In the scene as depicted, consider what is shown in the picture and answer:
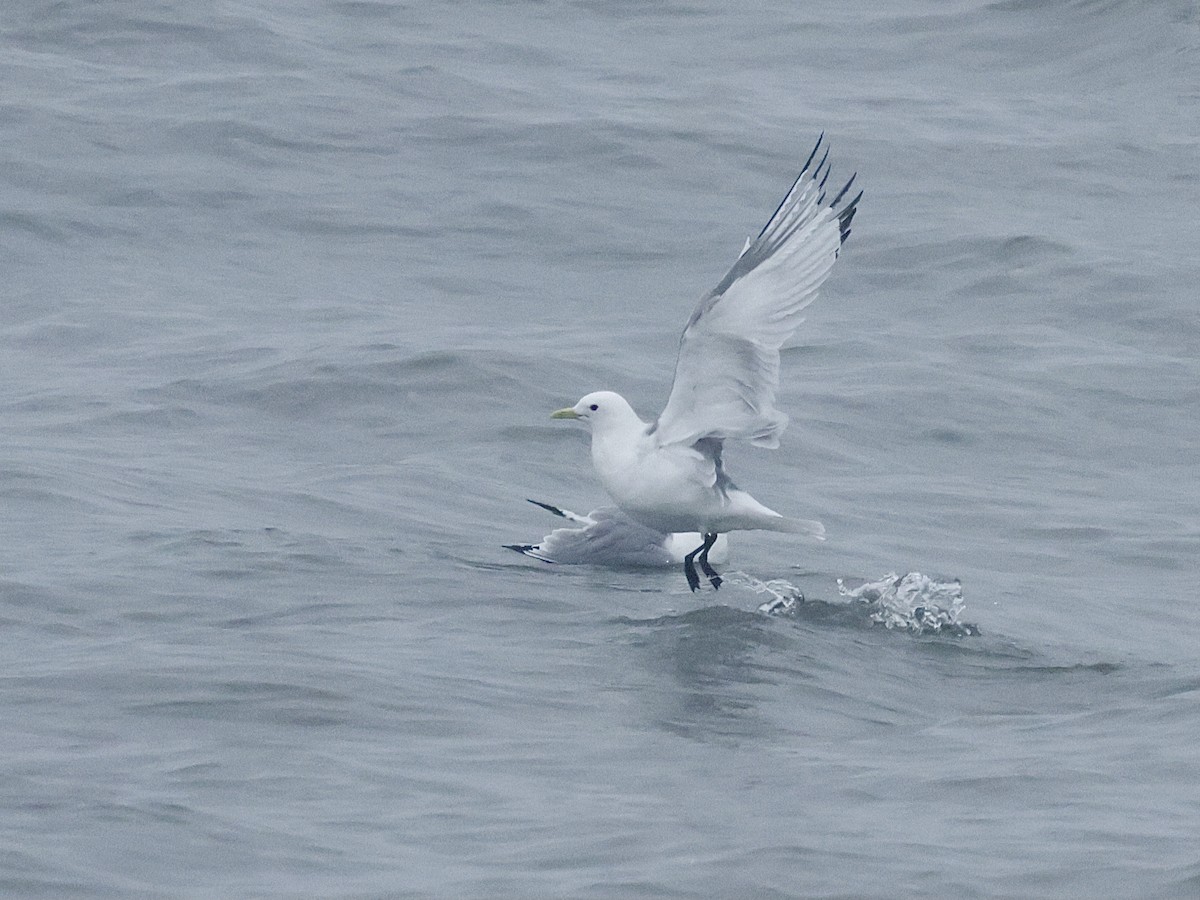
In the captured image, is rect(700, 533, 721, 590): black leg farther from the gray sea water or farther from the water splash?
Answer: the water splash

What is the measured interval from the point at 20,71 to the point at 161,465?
367 inches

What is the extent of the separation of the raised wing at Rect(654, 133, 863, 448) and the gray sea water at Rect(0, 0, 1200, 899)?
112 cm

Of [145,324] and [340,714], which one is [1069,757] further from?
[145,324]

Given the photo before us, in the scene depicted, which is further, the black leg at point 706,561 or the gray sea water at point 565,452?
the black leg at point 706,561

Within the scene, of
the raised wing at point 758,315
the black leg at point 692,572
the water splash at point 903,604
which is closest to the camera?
the raised wing at point 758,315

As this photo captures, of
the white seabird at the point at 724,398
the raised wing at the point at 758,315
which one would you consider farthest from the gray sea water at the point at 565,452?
the raised wing at the point at 758,315

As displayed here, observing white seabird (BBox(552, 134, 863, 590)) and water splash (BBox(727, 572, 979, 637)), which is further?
water splash (BBox(727, 572, 979, 637))

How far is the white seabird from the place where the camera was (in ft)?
32.1

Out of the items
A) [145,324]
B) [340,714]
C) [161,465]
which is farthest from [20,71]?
[340,714]

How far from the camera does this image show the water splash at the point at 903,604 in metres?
10.6

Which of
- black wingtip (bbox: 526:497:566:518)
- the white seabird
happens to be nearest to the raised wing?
the white seabird

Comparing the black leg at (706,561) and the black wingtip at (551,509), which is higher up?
the black wingtip at (551,509)

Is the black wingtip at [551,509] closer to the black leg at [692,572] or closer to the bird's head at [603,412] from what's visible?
the black leg at [692,572]

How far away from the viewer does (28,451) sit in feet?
42.4
